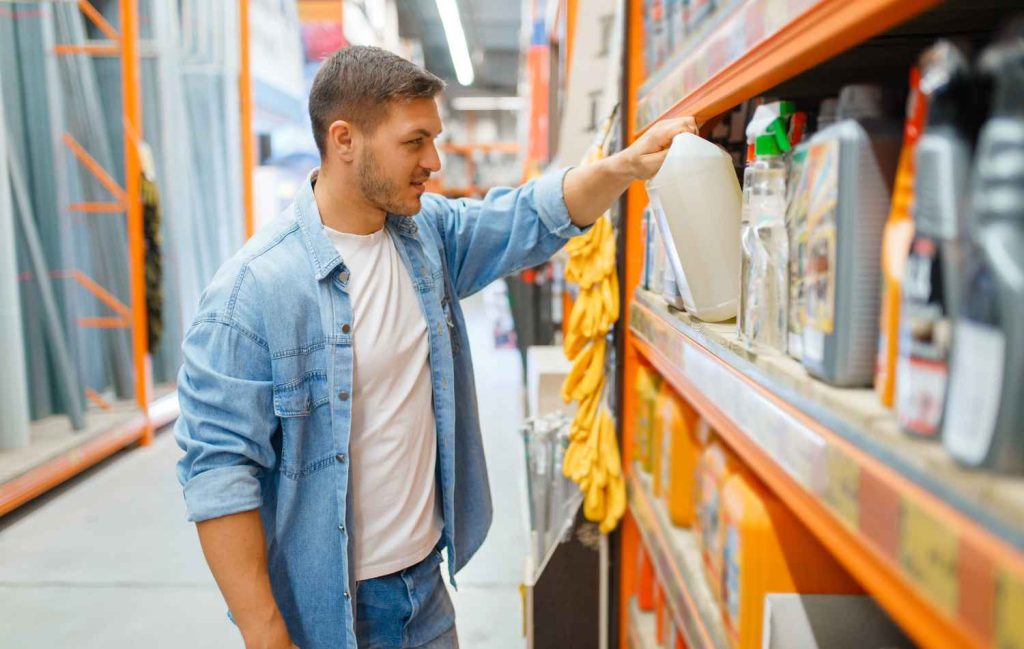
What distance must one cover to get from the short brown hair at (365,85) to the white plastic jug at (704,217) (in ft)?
1.70

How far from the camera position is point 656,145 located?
1436 mm

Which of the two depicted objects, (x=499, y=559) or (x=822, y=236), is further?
(x=499, y=559)

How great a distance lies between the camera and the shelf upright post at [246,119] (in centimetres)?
638

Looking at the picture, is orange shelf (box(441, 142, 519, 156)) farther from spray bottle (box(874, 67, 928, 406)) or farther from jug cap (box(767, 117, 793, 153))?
spray bottle (box(874, 67, 928, 406))

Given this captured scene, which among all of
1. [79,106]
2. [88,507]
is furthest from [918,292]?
[79,106]

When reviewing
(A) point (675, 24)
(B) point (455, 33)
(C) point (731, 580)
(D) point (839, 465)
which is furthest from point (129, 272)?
(B) point (455, 33)

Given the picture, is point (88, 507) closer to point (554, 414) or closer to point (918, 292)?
point (554, 414)

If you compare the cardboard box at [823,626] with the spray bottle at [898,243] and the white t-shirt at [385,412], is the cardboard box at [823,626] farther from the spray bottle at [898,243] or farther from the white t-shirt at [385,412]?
the white t-shirt at [385,412]

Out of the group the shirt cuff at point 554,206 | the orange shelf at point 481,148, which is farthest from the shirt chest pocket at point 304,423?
the orange shelf at point 481,148

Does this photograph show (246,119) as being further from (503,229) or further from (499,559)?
(503,229)

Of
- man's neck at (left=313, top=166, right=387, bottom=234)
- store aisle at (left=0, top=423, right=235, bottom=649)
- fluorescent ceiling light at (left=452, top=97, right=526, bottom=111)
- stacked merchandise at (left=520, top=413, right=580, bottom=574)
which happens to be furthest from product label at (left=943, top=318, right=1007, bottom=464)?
fluorescent ceiling light at (left=452, top=97, right=526, bottom=111)

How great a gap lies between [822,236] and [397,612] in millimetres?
1143

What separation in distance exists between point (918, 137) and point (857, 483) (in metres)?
0.28

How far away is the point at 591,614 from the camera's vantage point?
7.48ft
